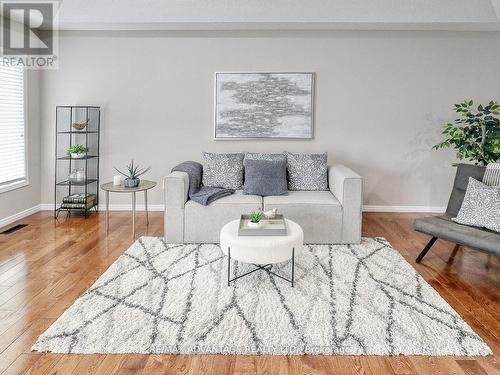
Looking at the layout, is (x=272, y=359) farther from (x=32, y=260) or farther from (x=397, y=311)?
(x=32, y=260)

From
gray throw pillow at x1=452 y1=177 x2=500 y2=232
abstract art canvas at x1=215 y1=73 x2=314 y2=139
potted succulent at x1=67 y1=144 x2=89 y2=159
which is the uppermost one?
abstract art canvas at x1=215 y1=73 x2=314 y2=139

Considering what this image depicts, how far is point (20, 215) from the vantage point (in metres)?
4.90

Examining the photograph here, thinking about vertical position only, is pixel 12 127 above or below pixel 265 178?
above

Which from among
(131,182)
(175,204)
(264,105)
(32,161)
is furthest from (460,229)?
(32,161)

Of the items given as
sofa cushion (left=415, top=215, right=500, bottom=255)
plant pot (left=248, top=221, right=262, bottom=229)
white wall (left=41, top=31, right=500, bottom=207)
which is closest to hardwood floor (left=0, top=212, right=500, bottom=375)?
sofa cushion (left=415, top=215, right=500, bottom=255)

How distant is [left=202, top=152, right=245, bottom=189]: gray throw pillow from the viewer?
448cm

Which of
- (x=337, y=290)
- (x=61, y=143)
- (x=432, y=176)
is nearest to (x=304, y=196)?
(x=337, y=290)

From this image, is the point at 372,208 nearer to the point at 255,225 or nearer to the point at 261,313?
the point at 255,225

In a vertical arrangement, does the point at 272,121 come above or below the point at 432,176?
above

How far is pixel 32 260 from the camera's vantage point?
11.5 feet

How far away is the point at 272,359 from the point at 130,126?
3993 mm

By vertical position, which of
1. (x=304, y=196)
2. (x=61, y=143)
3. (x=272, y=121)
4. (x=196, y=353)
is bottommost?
(x=196, y=353)

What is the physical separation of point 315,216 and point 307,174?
2.21 feet

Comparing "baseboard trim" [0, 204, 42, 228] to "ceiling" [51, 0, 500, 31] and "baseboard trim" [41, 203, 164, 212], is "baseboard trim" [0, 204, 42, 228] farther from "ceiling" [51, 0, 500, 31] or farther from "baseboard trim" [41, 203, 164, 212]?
"ceiling" [51, 0, 500, 31]
